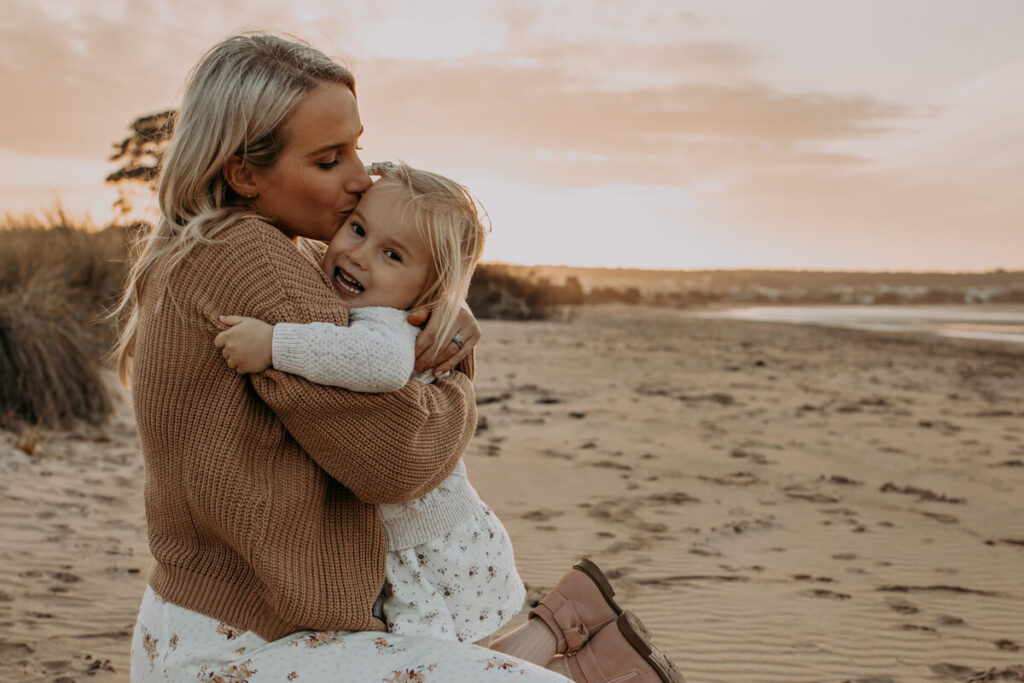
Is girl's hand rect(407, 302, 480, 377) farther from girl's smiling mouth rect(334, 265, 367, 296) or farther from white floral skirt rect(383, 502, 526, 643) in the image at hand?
white floral skirt rect(383, 502, 526, 643)

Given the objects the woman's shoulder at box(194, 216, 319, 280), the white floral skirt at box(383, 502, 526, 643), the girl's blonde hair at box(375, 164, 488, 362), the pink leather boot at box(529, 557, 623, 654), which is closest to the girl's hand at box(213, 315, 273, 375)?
the woman's shoulder at box(194, 216, 319, 280)

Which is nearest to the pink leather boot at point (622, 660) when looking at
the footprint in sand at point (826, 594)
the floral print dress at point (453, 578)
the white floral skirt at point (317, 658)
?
the floral print dress at point (453, 578)

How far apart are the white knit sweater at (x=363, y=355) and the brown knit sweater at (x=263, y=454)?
4 cm

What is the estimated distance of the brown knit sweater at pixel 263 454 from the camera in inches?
76.4

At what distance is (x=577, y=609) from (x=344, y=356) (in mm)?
1264

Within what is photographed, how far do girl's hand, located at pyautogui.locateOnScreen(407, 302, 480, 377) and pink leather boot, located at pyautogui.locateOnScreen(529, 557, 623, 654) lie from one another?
0.83 meters

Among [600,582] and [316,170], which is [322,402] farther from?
[600,582]

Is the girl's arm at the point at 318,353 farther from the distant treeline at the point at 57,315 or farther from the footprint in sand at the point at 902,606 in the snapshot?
the footprint in sand at the point at 902,606

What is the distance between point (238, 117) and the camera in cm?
201

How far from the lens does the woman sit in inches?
76.9

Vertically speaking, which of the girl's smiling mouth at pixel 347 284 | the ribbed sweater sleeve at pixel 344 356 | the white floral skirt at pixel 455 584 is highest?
the girl's smiling mouth at pixel 347 284

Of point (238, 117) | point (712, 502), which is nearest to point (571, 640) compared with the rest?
point (238, 117)

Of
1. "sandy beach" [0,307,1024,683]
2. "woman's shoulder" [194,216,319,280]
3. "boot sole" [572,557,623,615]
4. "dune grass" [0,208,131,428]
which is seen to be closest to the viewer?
"woman's shoulder" [194,216,319,280]

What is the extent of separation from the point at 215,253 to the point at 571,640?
4.89ft
